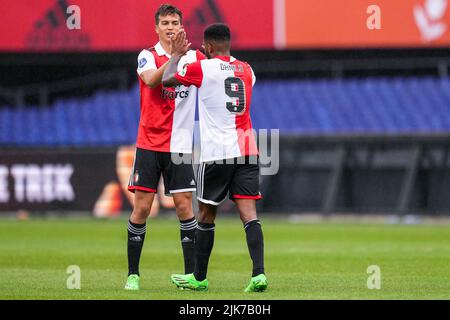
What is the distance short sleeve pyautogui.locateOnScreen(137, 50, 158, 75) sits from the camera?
9055 mm

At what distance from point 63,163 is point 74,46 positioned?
2.57m

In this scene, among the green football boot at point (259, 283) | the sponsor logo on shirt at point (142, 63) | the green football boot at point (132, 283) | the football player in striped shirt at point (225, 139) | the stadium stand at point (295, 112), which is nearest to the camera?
the green football boot at point (259, 283)

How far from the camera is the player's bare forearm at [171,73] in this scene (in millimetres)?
8617

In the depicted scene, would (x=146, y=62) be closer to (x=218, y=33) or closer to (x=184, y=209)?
(x=218, y=33)

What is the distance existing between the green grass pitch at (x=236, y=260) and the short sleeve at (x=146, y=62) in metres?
1.89

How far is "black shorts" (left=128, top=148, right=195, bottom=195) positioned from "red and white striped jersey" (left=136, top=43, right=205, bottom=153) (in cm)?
7

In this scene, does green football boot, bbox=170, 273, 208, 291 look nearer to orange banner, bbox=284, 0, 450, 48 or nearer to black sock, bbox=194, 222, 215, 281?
black sock, bbox=194, 222, 215, 281

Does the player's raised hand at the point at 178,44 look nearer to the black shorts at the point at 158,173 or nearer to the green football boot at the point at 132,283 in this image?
the black shorts at the point at 158,173

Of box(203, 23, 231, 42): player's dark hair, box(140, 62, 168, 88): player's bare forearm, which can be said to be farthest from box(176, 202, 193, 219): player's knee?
box(203, 23, 231, 42): player's dark hair

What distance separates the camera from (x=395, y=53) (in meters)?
25.8

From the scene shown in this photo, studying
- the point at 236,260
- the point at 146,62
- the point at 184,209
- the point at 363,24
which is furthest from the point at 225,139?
the point at 363,24

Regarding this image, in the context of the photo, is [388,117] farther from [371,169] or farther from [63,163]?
[63,163]

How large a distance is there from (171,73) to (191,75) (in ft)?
0.54

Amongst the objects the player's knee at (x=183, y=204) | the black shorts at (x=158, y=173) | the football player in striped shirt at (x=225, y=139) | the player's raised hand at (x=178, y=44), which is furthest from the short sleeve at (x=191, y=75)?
the player's knee at (x=183, y=204)
